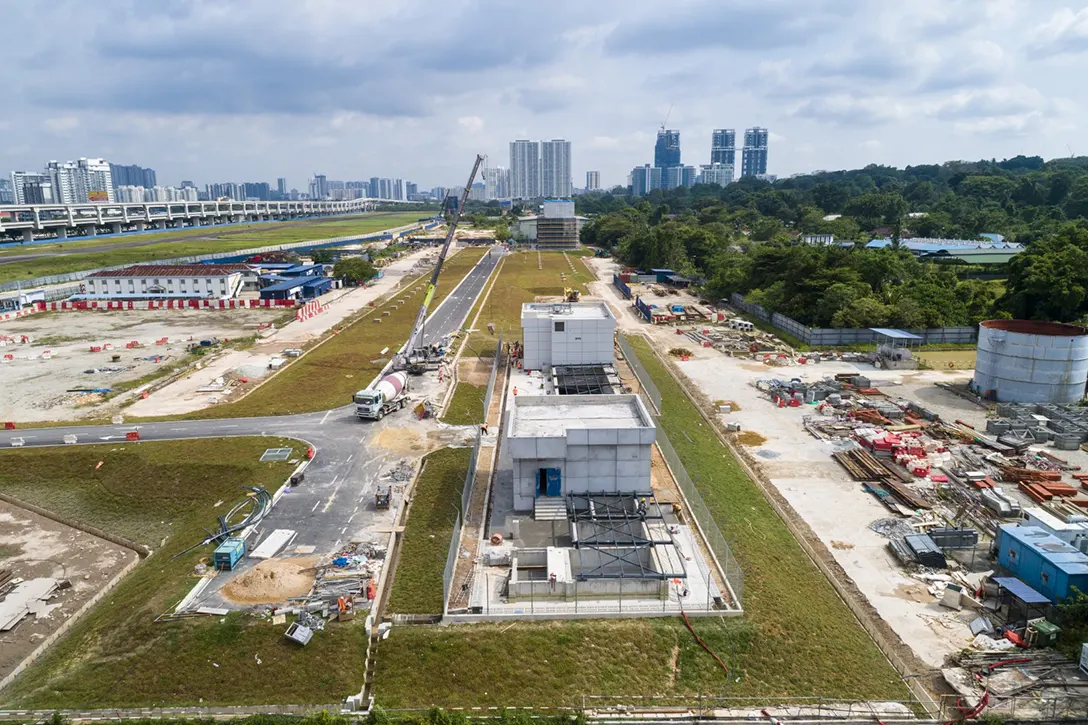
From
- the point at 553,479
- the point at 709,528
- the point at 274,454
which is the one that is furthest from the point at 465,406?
the point at 709,528

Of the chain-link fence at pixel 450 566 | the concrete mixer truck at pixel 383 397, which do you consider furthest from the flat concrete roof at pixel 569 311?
the chain-link fence at pixel 450 566

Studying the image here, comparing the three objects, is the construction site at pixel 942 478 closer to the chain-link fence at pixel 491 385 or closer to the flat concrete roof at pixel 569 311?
the flat concrete roof at pixel 569 311

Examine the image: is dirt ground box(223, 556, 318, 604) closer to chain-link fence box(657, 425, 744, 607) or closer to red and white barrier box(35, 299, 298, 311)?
chain-link fence box(657, 425, 744, 607)

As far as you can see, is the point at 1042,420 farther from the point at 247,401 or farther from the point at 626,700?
the point at 247,401

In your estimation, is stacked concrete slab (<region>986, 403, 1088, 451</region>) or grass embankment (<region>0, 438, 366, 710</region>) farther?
stacked concrete slab (<region>986, 403, 1088, 451</region>)

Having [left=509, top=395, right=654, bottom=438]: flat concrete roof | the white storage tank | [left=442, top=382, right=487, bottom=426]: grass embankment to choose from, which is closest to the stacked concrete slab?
the white storage tank

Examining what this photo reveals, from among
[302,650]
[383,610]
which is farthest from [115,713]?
[383,610]

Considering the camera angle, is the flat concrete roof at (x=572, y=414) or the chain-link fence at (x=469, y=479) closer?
the chain-link fence at (x=469, y=479)
